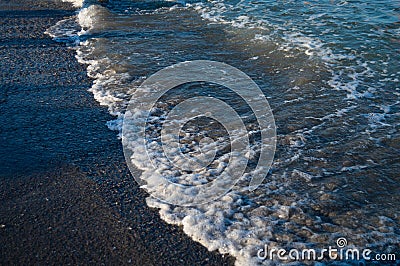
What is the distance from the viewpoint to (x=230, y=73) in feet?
26.1

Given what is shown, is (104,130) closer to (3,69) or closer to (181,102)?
(181,102)

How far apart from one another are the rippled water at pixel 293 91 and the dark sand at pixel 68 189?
0.27 meters

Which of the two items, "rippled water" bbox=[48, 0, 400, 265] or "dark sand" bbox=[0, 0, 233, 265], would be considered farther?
"rippled water" bbox=[48, 0, 400, 265]

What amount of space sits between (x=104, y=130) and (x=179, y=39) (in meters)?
4.37

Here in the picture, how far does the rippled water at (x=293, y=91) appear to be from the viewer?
4.30 m

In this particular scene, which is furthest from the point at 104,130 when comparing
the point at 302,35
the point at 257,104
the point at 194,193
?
the point at 302,35

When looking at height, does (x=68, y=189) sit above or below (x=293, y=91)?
above

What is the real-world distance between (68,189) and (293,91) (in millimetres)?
4119

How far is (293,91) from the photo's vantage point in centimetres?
720

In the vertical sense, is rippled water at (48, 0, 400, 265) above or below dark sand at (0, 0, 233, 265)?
below

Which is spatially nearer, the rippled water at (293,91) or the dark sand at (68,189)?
the dark sand at (68,189)

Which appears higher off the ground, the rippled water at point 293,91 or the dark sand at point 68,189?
the dark sand at point 68,189

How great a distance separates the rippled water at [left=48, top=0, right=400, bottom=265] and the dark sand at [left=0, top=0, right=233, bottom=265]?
0.27 metres

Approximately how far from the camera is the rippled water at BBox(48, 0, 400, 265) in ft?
14.1
